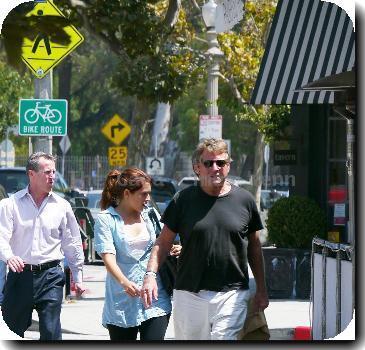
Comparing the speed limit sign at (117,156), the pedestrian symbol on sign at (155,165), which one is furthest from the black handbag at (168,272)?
the pedestrian symbol on sign at (155,165)

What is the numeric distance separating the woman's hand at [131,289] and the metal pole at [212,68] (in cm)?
1820

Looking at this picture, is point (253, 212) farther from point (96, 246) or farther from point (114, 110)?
point (114, 110)

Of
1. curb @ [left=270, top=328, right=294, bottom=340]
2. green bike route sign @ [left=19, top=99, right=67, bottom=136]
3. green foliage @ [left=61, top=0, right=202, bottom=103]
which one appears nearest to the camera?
curb @ [left=270, top=328, right=294, bottom=340]

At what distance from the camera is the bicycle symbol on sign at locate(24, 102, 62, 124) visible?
603 inches

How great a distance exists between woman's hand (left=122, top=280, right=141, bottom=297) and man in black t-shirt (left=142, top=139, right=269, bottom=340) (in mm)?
110

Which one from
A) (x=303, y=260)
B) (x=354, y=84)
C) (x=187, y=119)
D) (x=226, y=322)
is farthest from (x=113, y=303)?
(x=187, y=119)

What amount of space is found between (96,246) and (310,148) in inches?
374

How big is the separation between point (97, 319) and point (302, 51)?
13.5 ft

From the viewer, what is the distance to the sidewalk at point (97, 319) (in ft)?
40.4

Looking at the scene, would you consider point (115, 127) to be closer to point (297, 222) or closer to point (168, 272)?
point (297, 222)

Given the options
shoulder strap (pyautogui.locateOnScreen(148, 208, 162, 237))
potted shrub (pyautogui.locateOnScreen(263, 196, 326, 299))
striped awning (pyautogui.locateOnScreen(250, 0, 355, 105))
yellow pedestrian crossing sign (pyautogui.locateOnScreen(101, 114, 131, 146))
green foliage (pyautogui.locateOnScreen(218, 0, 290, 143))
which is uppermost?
green foliage (pyautogui.locateOnScreen(218, 0, 290, 143))

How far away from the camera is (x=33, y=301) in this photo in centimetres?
868

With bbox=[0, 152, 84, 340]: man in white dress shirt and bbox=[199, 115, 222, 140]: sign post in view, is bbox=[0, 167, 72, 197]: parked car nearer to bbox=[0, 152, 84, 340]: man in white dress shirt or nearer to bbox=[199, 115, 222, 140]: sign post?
bbox=[199, 115, 222, 140]: sign post

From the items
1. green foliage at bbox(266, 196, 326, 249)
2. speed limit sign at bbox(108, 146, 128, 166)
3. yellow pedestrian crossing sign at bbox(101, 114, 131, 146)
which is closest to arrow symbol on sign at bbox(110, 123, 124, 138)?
yellow pedestrian crossing sign at bbox(101, 114, 131, 146)
